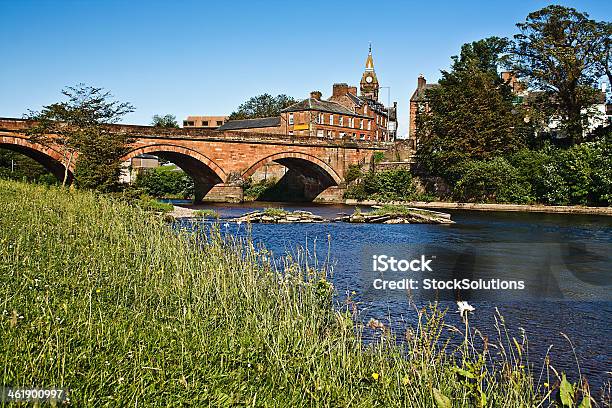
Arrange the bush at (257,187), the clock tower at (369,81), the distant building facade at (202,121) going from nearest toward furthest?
the bush at (257,187) → the clock tower at (369,81) → the distant building facade at (202,121)

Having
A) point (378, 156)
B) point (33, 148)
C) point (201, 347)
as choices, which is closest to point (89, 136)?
point (33, 148)

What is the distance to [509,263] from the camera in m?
16.5

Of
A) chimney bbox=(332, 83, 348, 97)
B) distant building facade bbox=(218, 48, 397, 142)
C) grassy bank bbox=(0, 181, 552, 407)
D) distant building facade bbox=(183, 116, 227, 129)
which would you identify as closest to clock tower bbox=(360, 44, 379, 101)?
distant building facade bbox=(218, 48, 397, 142)

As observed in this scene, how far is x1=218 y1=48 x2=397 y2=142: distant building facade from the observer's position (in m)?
69.8

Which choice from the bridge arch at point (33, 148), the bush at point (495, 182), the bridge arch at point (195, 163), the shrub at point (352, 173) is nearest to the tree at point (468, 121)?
the bush at point (495, 182)

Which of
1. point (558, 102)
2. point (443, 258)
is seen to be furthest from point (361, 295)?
point (558, 102)

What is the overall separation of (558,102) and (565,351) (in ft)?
121

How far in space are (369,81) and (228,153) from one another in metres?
51.3

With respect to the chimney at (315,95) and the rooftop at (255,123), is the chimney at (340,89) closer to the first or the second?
the chimney at (315,95)

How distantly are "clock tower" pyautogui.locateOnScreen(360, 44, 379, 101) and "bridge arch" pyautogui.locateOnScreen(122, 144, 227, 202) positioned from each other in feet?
150

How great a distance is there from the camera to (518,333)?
9172 millimetres

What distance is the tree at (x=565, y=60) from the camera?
3875 centimetres

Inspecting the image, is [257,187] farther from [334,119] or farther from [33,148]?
[33,148]

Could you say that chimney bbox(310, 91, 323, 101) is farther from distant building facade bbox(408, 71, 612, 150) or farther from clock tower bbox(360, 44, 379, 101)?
clock tower bbox(360, 44, 379, 101)
